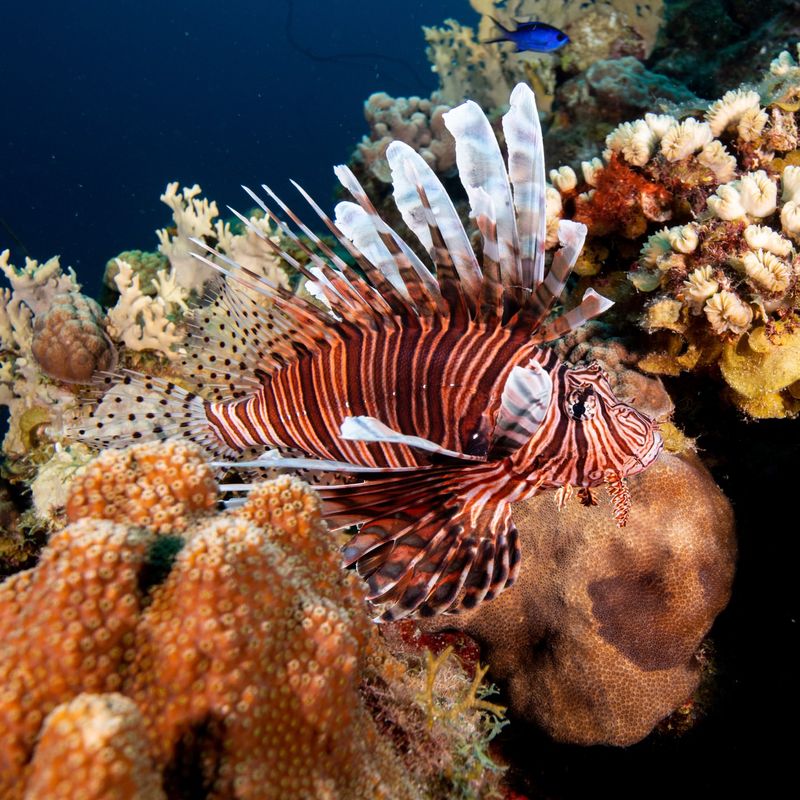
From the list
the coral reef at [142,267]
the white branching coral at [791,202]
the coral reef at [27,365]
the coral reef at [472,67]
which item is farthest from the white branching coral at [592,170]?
the coral reef at [472,67]

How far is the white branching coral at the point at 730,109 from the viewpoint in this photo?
3.51 m

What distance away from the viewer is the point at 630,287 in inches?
145

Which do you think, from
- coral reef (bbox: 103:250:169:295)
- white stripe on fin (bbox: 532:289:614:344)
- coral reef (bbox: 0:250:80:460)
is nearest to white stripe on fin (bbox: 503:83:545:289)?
white stripe on fin (bbox: 532:289:614:344)

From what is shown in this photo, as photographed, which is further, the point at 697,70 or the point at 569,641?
the point at 697,70

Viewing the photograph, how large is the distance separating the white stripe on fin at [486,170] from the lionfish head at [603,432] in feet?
2.04

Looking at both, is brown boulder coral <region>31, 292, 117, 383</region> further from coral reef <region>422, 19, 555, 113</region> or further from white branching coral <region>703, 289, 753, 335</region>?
coral reef <region>422, 19, 555, 113</region>

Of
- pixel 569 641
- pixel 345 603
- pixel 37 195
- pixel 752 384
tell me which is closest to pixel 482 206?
pixel 345 603

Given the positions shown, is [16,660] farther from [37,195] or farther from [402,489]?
[37,195]

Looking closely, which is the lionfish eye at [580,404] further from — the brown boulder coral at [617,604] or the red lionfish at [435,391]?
the brown boulder coral at [617,604]

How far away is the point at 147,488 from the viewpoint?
5.72 feet

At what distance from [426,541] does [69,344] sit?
127 inches

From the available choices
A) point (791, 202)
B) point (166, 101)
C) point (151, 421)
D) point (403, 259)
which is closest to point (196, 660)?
point (403, 259)

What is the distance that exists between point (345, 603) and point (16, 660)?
91 centimetres

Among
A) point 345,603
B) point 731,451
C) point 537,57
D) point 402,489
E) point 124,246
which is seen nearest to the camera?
point 345,603
